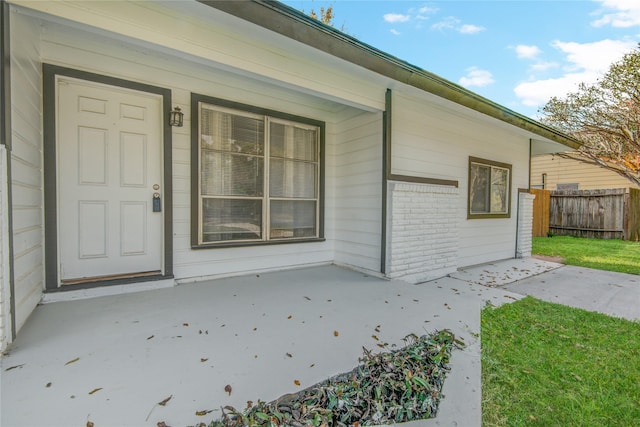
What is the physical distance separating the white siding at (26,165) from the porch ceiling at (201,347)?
0.96 ft

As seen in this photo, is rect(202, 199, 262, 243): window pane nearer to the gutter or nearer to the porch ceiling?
the porch ceiling

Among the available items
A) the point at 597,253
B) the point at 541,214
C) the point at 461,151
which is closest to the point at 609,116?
the point at 541,214

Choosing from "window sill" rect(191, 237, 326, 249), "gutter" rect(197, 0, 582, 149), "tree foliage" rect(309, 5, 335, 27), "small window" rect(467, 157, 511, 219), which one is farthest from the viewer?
"tree foliage" rect(309, 5, 335, 27)

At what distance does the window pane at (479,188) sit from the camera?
5.38 meters

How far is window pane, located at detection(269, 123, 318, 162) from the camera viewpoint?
4.19m

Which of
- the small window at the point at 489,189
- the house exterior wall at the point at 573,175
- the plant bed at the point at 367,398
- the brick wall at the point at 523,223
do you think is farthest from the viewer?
the house exterior wall at the point at 573,175

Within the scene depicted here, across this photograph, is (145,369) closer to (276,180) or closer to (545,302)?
(276,180)

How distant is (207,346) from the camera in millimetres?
2074

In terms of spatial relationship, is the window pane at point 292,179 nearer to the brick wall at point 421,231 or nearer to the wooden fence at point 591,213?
the brick wall at point 421,231

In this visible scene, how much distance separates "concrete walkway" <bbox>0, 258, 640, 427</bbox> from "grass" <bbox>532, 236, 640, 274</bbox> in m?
3.45

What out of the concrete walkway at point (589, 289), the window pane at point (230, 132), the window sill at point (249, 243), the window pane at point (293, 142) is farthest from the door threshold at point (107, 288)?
the concrete walkway at point (589, 289)

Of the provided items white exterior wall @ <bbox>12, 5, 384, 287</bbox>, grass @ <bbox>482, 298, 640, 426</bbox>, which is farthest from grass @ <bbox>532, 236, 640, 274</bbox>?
white exterior wall @ <bbox>12, 5, 384, 287</bbox>

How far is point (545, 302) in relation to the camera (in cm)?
348

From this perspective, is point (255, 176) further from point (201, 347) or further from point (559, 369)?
point (559, 369)
